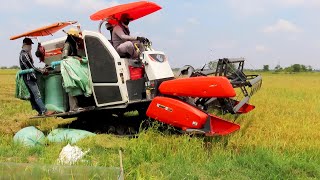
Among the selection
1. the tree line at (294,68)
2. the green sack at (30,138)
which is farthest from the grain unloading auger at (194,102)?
the tree line at (294,68)

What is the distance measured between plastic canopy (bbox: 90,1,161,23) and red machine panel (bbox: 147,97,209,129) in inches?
70.8

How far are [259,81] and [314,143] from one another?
2.03 metres

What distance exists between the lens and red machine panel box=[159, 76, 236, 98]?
597cm

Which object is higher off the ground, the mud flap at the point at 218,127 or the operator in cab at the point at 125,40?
the operator in cab at the point at 125,40

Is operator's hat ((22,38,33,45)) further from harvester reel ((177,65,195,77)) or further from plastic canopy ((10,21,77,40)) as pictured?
harvester reel ((177,65,195,77))

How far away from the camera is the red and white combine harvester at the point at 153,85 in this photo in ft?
20.3

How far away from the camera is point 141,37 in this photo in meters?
7.25

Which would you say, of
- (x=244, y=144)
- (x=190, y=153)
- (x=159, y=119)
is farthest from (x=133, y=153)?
(x=244, y=144)

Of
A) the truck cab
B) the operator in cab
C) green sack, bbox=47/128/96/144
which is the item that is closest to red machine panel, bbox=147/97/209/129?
the truck cab

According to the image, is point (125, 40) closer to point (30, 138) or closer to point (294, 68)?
point (30, 138)

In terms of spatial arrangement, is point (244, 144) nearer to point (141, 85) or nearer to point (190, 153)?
point (190, 153)

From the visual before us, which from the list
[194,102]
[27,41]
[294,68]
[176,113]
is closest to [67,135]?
[176,113]

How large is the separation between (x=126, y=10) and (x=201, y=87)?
2.11 meters

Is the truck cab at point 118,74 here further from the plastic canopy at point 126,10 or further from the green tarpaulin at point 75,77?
the plastic canopy at point 126,10
